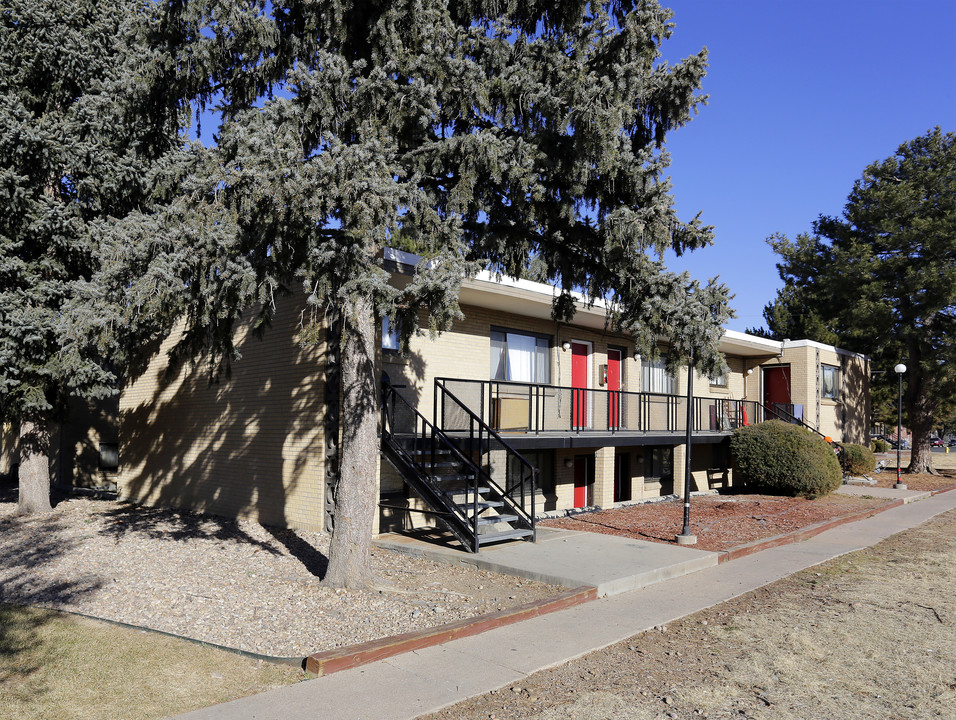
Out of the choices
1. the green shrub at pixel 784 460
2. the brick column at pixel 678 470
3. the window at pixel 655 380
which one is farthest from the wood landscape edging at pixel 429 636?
the brick column at pixel 678 470

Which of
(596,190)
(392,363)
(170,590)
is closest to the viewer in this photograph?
(170,590)

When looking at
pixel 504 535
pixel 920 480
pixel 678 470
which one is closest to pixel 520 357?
pixel 504 535

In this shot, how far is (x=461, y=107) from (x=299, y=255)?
9.90 feet

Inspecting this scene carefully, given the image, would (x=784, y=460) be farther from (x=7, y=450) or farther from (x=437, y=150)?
(x=7, y=450)

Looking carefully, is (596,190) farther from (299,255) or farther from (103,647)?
(103,647)

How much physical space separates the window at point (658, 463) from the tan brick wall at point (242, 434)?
37.6 feet

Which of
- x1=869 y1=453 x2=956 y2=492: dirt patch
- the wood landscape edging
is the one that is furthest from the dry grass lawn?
x1=869 y1=453 x2=956 y2=492: dirt patch

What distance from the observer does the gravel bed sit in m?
7.37

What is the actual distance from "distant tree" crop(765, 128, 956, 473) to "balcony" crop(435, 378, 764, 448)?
11.0 meters

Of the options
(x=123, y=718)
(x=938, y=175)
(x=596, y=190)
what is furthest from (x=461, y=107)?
(x=938, y=175)

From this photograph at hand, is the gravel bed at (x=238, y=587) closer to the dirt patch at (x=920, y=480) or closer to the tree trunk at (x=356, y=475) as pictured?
the tree trunk at (x=356, y=475)

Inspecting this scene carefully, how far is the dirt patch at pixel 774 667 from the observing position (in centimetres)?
551

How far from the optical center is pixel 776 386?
2714cm

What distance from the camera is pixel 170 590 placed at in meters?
8.70
